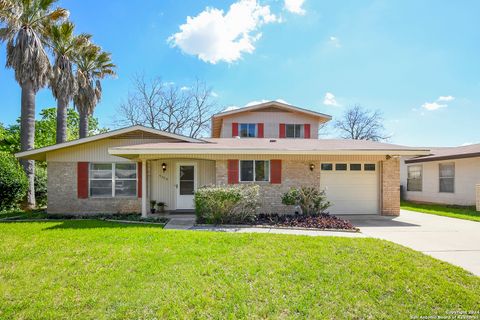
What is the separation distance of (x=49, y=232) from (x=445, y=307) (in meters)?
8.85

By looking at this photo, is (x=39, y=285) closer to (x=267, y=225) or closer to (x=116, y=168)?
(x=267, y=225)

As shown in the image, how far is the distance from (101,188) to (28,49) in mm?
7545

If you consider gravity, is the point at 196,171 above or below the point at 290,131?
below

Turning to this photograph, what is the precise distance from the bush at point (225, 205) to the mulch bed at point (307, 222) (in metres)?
0.54

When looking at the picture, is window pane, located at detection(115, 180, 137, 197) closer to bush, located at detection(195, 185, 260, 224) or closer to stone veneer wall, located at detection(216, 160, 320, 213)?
stone veneer wall, located at detection(216, 160, 320, 213)

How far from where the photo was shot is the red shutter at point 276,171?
10.1m

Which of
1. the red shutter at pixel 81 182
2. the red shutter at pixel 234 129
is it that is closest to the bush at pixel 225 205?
the red shutter at pixel 81 182

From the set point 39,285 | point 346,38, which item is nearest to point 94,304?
point 39,285

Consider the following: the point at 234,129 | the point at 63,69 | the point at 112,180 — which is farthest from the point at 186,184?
the point at 63,69

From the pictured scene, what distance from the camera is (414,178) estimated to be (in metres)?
16.7

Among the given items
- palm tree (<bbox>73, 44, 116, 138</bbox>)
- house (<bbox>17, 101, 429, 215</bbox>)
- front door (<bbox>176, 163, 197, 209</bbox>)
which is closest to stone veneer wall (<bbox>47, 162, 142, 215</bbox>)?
house (<bbox>17, 101, 429, 215</bbox>)

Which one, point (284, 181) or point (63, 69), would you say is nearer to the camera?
point (284, 181)

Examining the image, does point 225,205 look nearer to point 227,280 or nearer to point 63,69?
point 227,280

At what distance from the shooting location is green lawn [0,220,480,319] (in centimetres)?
334
